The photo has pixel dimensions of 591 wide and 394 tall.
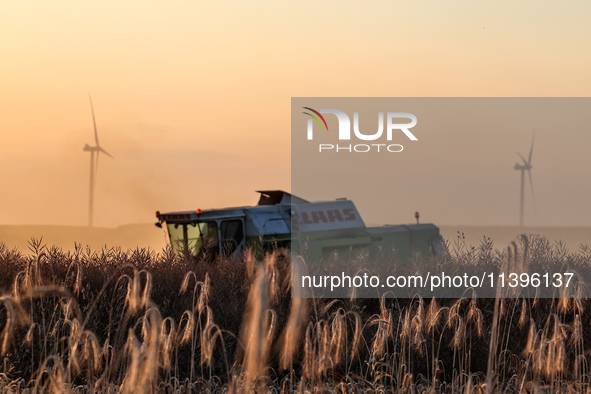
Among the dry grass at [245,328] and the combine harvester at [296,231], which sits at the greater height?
the combine harvester at [296,231]

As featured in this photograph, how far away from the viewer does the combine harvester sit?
17.8m

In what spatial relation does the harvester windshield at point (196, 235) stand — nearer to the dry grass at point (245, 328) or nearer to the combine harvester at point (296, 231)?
the combine harvester at point (296, 231)

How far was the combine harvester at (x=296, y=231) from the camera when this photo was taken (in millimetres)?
17781

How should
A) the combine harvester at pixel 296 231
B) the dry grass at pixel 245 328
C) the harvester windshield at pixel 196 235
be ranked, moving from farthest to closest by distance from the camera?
the combine harvester at pixel 296 231
the harvester windshield at pixel 196 235
the dry grass at pixel 245 328

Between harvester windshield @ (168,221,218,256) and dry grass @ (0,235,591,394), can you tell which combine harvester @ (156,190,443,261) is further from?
dry grass @ (0,235,591,394)

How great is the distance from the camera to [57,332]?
8609 mm

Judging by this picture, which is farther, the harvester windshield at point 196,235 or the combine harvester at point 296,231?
the combine harvester at point 296,231

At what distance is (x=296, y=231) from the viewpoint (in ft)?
60.7

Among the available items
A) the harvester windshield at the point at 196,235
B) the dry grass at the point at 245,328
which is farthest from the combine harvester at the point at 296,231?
the dry grass at the point at 245,328

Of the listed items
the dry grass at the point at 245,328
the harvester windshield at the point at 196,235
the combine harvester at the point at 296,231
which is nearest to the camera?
the dry grass at the point at 245,328

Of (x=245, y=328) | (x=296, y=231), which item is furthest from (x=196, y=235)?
(x=245, y=328)

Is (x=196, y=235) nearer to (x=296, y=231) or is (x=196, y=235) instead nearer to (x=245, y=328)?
(x=296, y=231)

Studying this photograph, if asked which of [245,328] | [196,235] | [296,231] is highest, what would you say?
[296,231]

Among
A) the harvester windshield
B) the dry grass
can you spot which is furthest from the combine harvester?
the dry grass
